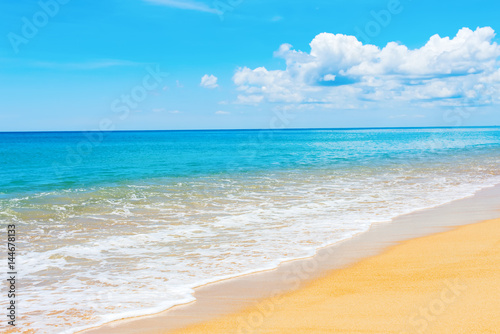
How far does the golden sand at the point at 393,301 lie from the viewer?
4.50 metres

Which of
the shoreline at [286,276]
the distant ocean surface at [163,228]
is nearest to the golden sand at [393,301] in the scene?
the shoreline at [286,276]

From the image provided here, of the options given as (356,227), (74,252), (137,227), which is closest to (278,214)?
(356,227)

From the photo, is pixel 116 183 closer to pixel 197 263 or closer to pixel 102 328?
pixel 197 263

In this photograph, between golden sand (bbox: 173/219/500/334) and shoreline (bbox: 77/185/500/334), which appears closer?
golden sand (bbox: 173/219/500/334)

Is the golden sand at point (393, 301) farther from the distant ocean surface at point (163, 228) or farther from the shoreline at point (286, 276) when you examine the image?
the distant ocean surface at point (163, 228)

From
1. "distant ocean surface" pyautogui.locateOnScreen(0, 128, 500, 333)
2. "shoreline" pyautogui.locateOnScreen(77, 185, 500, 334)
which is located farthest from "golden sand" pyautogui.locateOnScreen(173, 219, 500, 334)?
"distant ocean surface" pyautogui.locateOnScreen(0, 128, 500, 333)

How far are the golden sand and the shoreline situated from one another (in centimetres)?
24

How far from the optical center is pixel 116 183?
66.8 ft

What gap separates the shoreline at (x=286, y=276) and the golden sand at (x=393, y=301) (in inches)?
9.3

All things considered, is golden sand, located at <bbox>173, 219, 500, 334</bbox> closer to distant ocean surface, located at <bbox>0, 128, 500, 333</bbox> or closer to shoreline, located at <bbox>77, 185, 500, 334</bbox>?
shoreline, located at <bbox>77, 185, 500, 334</bbox>

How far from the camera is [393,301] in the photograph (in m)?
5.12

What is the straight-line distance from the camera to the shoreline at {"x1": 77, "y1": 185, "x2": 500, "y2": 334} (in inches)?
195

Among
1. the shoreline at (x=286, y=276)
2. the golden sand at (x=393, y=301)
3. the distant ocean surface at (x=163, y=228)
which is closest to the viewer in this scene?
the golden sand at (x=393, y=301)

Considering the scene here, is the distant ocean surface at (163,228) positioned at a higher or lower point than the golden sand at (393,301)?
lower
